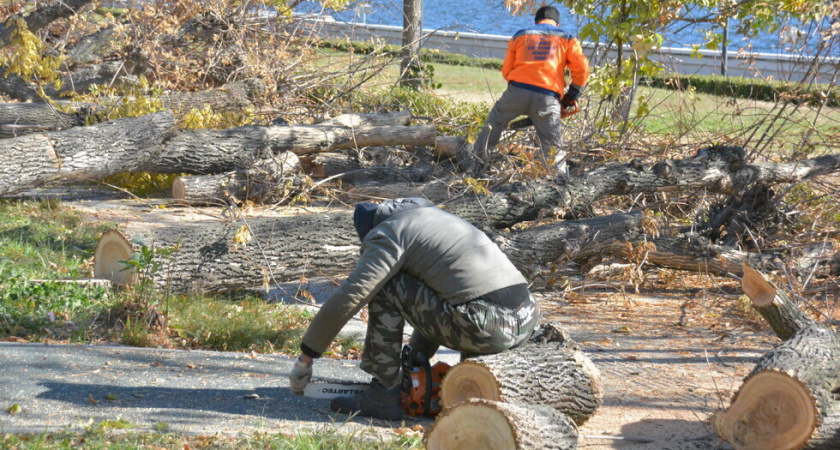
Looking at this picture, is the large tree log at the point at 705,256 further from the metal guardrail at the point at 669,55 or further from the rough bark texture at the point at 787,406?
the rough bark texture at the point at 787,406

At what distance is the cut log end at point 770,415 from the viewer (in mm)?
3539

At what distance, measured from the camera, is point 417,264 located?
394cm

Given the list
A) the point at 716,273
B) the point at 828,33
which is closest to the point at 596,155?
the point at 716,273

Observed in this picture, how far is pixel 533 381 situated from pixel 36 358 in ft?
8.84

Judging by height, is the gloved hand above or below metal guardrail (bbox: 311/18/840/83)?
below

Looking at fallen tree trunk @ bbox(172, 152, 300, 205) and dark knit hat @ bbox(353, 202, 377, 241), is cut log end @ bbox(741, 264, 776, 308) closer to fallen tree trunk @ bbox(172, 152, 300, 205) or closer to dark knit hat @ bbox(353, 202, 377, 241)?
dark knit hat @ bbox(353, 202, 377, 241)

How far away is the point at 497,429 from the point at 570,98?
6.05 meters

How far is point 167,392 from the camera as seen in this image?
425cm

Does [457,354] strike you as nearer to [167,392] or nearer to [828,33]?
[167,392]

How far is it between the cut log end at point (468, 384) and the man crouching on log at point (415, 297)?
147 mm

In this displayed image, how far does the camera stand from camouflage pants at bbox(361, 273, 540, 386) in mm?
3953

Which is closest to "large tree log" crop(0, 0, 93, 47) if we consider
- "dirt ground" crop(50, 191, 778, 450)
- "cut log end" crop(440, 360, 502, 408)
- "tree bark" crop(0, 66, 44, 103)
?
"tree bark" crop(0, 66, 44, 103)

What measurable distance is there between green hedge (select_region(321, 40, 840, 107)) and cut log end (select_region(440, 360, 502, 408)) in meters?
5.31

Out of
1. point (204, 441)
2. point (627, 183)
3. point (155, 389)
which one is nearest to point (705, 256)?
point (627, 183)
